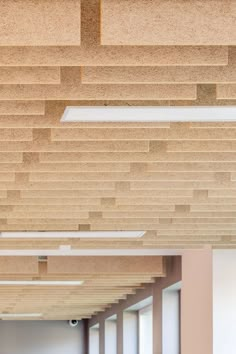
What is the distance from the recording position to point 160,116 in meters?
3.26

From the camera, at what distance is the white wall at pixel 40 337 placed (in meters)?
16.5

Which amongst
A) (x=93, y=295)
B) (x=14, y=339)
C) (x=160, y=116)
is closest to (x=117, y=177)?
(x=160, y=116)

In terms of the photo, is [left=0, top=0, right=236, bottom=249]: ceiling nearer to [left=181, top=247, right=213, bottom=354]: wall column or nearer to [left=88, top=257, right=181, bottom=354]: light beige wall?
[left=181, top=247, right=213, bottom=354]: wall column

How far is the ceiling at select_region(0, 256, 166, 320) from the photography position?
26.3 feet

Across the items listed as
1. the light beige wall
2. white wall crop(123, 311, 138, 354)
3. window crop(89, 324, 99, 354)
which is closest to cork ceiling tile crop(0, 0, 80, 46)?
the light beige wall

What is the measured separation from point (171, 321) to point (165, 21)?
273 inches

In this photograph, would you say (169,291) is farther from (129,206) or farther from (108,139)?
(108,139)

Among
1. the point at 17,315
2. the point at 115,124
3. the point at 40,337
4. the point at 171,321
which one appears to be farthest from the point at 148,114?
the point at 40,337

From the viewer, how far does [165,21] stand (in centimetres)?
238

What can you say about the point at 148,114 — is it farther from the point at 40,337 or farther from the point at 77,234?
the point at 40,337

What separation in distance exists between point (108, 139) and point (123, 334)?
883 centimetres

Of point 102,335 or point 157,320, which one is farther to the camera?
point 102,335

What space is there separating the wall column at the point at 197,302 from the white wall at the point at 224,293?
0.19 ft

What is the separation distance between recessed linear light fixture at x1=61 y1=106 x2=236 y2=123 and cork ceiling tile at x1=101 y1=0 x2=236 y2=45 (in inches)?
28.0
